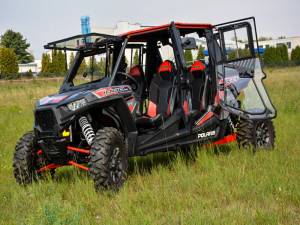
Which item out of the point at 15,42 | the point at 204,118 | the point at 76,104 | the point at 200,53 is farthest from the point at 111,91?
the point at 15,42

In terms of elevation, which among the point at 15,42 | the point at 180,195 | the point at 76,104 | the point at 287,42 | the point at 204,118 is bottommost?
the point at 180,195

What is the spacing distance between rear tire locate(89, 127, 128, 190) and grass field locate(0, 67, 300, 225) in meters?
0.16

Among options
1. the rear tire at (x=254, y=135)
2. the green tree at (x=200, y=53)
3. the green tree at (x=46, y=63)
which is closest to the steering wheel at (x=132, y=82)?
the green tree at (x=200, y=53)

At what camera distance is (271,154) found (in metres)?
7.11

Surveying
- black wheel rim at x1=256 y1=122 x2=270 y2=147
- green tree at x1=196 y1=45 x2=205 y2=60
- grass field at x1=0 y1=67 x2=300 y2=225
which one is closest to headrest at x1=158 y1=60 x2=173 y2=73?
green tree at x1=196 y1=45 x2=205 y2=60

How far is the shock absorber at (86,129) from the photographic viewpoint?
19.5 feet

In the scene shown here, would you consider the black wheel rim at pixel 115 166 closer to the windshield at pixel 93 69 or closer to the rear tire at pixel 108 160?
the rear tire at pixel 108 160

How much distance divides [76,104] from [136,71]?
183cm

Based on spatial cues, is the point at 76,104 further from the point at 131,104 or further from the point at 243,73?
the point at 243,73

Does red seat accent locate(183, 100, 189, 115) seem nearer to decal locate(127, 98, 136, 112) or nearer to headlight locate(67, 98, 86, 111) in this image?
decal locate(127, 98, 136, 112)

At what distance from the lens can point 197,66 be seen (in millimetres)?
7551

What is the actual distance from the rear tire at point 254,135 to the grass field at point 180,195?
24 centimetres

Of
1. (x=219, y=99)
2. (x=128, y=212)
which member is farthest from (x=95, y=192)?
(x=219, y=99)

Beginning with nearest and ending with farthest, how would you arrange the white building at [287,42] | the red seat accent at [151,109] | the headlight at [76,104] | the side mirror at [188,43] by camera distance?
the headlight at [76,104] → the side mirror at [188,43] → the red seat accent at [151,109] → the white building at [287,42]
